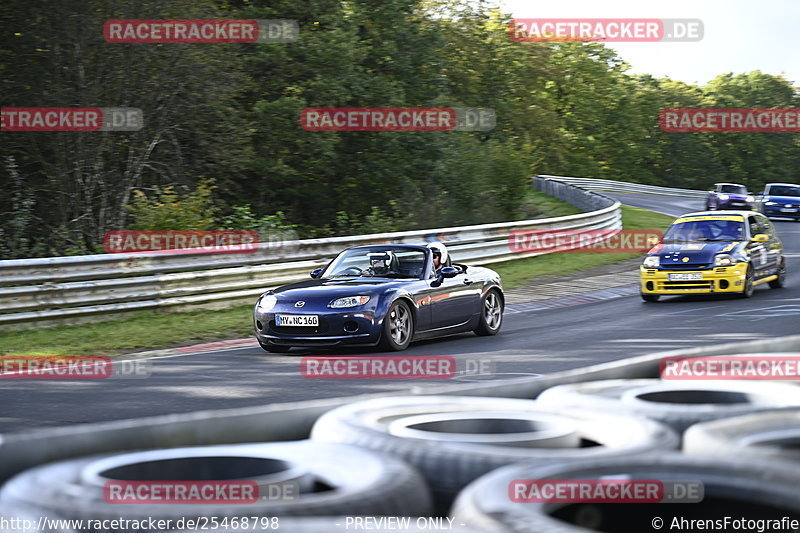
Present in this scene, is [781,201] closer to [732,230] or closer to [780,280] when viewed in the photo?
[780,280]

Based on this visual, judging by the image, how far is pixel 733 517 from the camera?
122 inches

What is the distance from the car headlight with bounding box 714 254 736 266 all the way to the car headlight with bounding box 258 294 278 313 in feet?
30.6

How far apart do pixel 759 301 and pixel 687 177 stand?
91285 mm

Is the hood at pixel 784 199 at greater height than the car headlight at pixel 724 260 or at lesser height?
greater

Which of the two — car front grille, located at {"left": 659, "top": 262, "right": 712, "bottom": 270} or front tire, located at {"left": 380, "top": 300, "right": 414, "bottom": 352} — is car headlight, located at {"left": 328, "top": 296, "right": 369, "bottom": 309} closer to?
front tire, located at {"left": 380, "top": 300, "right": 414, "bottom": 352}

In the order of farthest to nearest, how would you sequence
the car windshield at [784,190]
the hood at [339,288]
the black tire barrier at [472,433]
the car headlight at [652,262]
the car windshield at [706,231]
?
the car windshield at [784,190]
the car windshield at [706,231]
the car headlight at [652,262]
the hood at [339,288]
the black tire barrier at [472,433]

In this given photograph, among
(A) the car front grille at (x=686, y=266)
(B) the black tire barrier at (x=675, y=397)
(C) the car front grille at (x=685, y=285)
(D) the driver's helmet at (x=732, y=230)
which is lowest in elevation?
(C) the car front grille at (x=685, y=285)

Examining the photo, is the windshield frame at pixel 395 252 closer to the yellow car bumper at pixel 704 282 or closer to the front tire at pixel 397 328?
the front tire at pixel 397 328

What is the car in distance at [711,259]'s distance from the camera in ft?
61.8

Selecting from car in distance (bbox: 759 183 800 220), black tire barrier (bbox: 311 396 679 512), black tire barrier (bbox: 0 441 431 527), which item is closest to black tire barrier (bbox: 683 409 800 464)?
black tire barrier (bbox: 311 396 679 512)

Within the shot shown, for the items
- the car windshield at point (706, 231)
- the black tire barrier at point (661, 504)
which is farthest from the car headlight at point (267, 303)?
the car windshield at point (706, 231)

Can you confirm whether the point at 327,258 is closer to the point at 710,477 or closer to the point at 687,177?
the point at 710,477

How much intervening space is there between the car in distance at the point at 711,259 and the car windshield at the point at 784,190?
26937 millimetres

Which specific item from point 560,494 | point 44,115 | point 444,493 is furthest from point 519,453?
point 44,115
